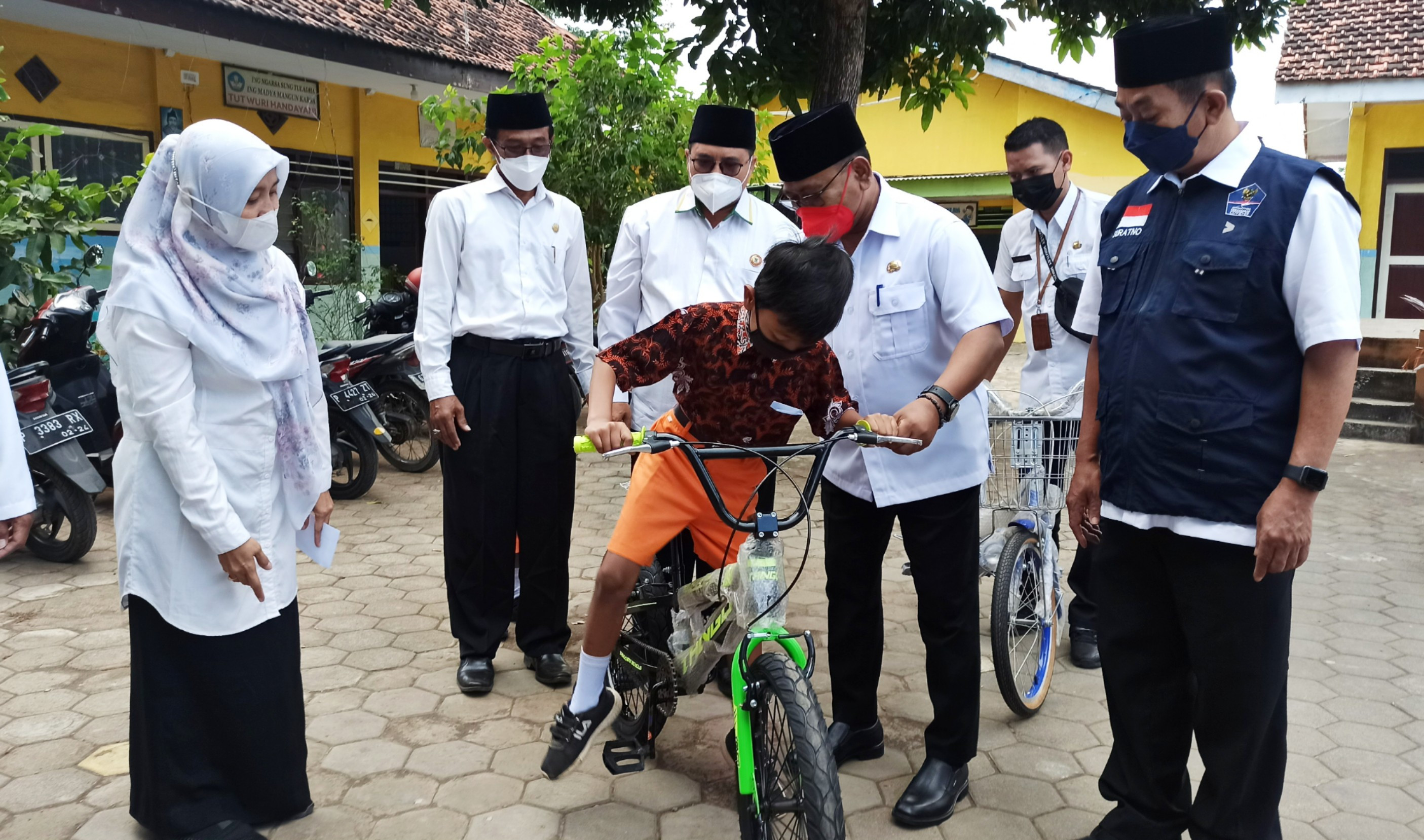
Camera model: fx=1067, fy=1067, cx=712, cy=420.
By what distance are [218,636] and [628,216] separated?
2057 millimetres

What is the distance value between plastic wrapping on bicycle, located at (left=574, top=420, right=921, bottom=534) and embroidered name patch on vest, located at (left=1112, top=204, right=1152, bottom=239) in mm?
721

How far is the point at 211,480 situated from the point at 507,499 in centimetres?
148

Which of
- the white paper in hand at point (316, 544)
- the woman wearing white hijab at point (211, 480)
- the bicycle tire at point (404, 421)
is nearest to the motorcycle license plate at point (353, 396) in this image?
the bicycle tire at point (404, 421)

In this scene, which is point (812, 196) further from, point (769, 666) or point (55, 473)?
point (55, 473)

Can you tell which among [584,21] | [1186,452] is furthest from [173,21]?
[1186,452]

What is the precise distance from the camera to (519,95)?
154 inches

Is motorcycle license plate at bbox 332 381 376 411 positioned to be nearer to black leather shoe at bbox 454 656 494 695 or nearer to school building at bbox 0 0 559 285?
school building at bbox 0 0 559 285

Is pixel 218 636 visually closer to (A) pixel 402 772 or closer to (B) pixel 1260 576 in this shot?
(A) pixel 402 772

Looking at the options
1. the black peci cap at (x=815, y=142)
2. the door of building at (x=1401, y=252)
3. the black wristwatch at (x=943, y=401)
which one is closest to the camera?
the black wristwatch at (x=943, y=401)

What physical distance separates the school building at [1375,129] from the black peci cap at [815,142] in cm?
1209

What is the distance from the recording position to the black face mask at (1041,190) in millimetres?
4023

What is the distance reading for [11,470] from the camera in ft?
7.43

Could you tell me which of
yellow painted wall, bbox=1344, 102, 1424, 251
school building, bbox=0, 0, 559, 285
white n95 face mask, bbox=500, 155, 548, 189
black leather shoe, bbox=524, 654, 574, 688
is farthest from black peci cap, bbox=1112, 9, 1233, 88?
yellow painted wall, bbox=1344, 102, 1424, 251

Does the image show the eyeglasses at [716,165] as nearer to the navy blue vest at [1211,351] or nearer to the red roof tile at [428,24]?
the navy blue vest at [1211,351]
